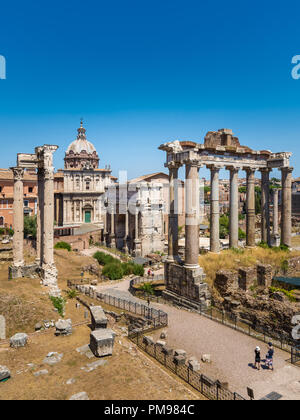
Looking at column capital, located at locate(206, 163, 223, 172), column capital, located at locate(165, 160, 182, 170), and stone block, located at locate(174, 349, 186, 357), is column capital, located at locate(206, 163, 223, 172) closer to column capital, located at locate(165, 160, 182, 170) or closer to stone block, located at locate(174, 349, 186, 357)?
column capital, located at locate(165, 160, 182, 170)

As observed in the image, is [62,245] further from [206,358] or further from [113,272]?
[206,358]

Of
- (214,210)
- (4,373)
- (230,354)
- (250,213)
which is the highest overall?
(214,210)

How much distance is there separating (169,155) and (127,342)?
10884mm

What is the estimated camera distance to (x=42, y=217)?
66.4ft

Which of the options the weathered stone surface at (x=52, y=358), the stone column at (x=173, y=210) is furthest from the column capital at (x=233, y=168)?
the weathered stone surface at (x=52, y=358)

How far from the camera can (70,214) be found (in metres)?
54.8

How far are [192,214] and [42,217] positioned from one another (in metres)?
10.0

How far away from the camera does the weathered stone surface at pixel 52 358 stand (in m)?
10.4

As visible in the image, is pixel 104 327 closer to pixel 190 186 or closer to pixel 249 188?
pixel 190 186

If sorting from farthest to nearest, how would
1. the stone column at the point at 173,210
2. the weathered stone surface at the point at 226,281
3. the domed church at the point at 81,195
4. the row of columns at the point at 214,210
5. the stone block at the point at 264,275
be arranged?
the domed church at the point at 81,195, the stone column at the point at 173,210, the row of columns at the point at 214,210, the stone block at the point at 264,275, the weathered stone surface at the point at 226,281

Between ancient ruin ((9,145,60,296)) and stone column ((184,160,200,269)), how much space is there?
808 cm

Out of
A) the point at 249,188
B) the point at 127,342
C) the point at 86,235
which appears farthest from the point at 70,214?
the point at 127,342

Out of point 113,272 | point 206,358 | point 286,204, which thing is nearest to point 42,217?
point 113,272

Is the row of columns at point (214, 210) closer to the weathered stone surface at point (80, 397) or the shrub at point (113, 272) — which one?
the weathered stone surface at point (80, 397)
